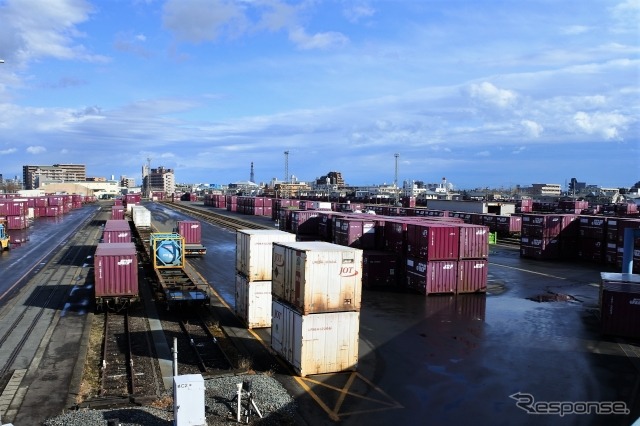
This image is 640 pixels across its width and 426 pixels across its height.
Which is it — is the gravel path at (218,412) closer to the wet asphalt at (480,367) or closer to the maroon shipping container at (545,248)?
the wet asphalt at (480,367)

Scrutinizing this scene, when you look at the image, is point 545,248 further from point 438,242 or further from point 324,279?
point 324,279

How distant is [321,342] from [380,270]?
1625 centimetres

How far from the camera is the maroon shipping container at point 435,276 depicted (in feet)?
97.2

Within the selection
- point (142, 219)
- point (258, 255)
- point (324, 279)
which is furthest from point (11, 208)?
point (324, 279)

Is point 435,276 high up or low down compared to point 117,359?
up

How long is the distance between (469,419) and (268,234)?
1247cm

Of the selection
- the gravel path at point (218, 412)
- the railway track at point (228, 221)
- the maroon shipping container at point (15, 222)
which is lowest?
the railway track at point (228, 221)

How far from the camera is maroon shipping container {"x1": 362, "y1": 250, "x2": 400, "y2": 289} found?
105 ft

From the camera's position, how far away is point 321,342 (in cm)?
1642

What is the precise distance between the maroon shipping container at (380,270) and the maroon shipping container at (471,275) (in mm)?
4313

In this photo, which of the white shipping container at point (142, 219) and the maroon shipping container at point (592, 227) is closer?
the maroon shipping container at point (592, 227)


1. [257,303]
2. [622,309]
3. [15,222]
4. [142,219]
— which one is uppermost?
[142,219]

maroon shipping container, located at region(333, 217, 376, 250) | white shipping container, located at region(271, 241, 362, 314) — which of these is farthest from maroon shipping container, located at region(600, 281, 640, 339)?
maroon shipping container, located at region(333, 217, 376, 250)

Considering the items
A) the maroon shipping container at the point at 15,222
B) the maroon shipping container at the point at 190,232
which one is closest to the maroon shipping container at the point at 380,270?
Answer: the maroon shipping container at the point at 190,232
